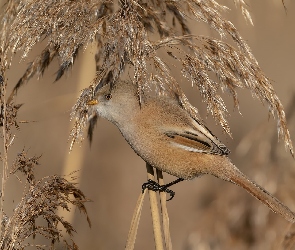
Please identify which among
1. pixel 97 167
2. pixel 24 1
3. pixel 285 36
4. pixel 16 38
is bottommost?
pixel 16 38

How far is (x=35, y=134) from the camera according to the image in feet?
14.7

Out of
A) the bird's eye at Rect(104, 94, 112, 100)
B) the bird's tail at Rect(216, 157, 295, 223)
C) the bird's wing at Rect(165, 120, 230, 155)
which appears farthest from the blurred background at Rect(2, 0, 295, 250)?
the bird's wing at Rect(165, 120, 230, 155)

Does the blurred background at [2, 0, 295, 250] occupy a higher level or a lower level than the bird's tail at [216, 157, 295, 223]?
higher

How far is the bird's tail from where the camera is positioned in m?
2.68

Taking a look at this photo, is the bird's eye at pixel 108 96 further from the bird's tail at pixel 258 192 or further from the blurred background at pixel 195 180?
the bird's tail at pixel 258 192

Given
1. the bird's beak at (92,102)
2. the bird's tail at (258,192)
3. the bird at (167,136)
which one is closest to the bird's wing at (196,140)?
the bird at (167,136)

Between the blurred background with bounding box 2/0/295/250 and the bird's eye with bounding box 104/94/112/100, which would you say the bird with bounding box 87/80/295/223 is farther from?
the blurred background with bounding box 2/0/295/250

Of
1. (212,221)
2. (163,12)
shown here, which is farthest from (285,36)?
(163,12)

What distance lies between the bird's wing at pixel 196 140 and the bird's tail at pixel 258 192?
0.11 metres

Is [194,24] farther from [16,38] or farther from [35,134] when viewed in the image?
[16,38]

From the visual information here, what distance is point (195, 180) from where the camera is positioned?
4316mm

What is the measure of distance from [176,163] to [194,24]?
4.37 feet

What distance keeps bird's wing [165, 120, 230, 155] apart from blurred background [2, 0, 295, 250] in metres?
0.49

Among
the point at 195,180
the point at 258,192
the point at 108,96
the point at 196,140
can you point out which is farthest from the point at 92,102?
the point at 195,180
